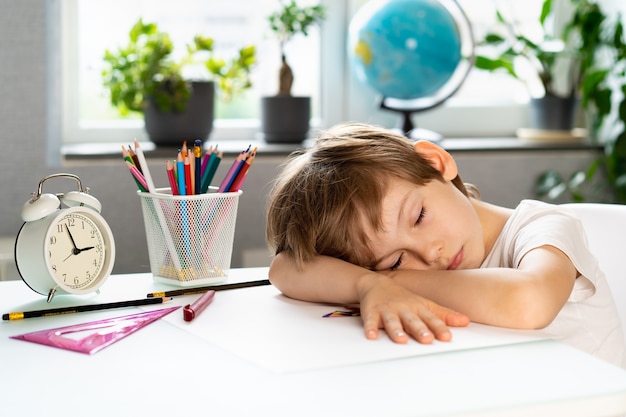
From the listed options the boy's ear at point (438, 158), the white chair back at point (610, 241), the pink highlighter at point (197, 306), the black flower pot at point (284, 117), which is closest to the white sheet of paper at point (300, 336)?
the pink highlighter at point (197, 306)

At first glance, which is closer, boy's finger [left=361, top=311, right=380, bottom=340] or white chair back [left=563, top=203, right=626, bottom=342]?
boy's finger [left=361, top=311, right=380, bottom=340]

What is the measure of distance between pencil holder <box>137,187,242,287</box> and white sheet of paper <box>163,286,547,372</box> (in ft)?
0.35

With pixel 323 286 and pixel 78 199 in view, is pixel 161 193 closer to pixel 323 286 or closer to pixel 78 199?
pixel 78 199

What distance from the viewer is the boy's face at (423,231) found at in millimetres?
1031

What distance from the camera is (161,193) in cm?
113

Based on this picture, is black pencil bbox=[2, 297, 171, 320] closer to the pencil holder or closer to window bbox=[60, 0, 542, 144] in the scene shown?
the pencil holder

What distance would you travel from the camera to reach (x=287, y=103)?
7.74 feet

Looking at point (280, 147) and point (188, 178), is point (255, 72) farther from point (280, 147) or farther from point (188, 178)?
point (188, 178)

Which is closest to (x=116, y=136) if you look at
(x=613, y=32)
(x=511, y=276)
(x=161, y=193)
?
(x=161, y=193)

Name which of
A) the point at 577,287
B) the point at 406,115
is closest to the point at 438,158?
the point at 577,287

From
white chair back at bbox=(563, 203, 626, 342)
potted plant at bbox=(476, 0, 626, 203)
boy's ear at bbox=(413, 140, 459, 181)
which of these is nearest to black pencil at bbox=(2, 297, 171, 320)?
boy's ear at bbox=(413, 140, 459, 181)

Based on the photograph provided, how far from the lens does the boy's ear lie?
3.66ft

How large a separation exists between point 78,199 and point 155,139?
3.88 ft

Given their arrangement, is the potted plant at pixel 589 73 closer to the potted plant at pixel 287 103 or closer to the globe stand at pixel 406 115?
the globe stand at pixel 406 115
